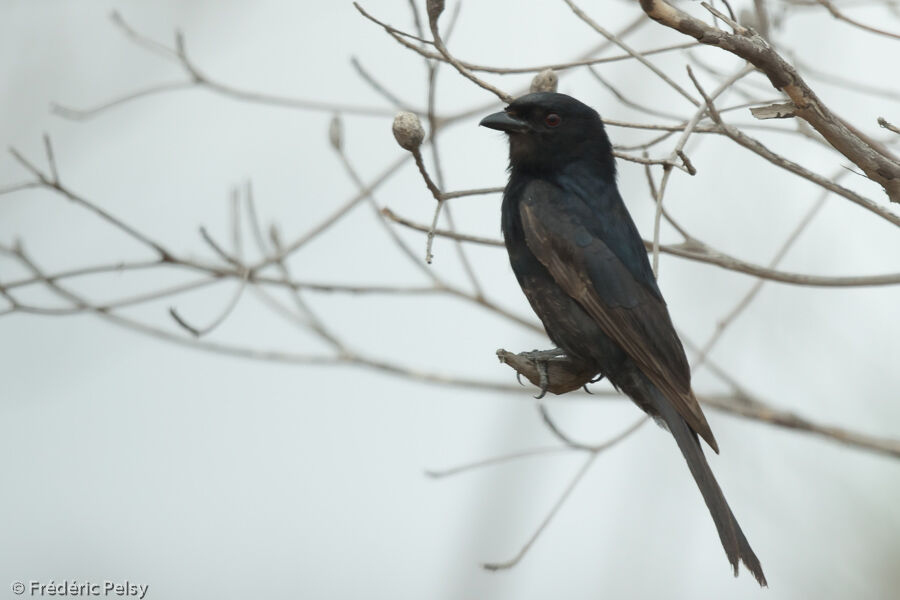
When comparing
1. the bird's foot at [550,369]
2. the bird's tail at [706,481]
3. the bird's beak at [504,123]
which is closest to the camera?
the bird's tail at [706,481]

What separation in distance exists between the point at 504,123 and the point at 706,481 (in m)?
1.52

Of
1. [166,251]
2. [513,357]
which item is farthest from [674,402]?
[166,251]

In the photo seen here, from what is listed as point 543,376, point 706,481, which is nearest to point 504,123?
point 543,376

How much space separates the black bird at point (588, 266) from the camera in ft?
12.5

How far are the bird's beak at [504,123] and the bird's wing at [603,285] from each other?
22 cm

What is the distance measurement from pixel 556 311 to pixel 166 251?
59.0 inches

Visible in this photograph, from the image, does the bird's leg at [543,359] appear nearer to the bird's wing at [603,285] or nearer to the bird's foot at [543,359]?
the bird's foot at [543,359]

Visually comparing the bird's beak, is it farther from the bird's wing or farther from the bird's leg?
the bird's leg

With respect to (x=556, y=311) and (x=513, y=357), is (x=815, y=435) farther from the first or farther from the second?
(x=513, y=357)

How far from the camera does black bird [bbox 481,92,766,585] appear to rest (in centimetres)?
381

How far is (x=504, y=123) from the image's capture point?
425 centimetres

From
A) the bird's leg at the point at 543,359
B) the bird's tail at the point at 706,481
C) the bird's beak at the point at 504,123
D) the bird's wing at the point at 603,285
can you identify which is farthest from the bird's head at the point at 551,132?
the bird's tail at the point at 706,481

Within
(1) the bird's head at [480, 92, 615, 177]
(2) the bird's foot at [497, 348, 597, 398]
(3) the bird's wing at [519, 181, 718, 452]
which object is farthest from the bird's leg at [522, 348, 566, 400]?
(1) the bird's head at [480, 92, 615, 177]

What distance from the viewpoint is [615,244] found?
13.7 feet
